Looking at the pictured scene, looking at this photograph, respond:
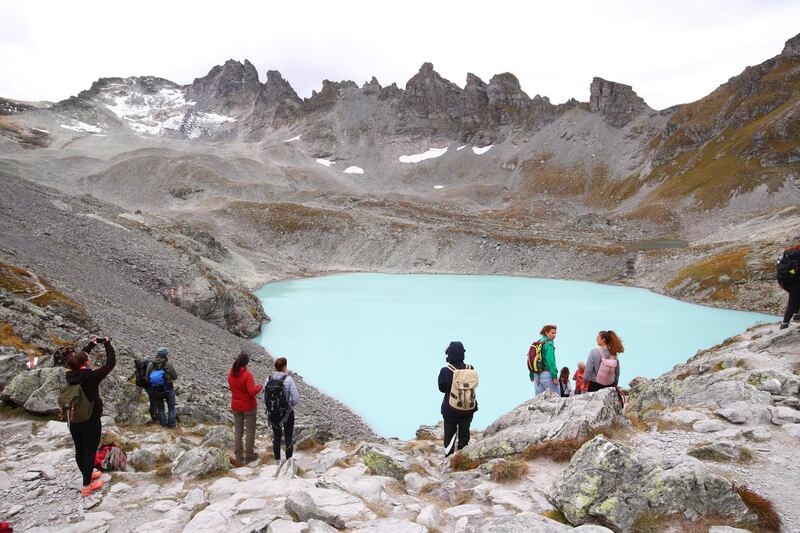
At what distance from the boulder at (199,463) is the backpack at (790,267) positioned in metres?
18.1

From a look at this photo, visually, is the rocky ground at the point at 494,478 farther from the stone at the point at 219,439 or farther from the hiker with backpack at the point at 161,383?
the hiker with backpack at the point at 161,383

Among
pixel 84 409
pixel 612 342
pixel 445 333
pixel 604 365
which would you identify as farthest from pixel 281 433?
pixel 445 333

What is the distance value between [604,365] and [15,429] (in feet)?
45.5

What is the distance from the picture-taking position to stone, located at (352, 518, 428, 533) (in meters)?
A: 6.51

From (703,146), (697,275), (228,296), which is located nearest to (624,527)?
(228,296)

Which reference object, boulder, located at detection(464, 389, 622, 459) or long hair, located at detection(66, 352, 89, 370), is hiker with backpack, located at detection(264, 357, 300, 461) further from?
boulder, located at detection(464, 389, 622, 459)

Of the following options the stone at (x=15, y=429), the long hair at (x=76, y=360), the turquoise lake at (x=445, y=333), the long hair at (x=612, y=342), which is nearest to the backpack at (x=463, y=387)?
the long hair at (x=612, y=342)

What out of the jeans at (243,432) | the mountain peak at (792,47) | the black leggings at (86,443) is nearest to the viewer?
the black leggings at (86,443)

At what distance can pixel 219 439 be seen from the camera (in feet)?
39.3

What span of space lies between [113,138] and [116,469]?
22965cm

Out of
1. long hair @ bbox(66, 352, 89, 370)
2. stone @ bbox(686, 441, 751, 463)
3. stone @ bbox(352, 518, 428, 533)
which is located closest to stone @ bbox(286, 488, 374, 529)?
stone @ bbox(352, 518, 428, 533)

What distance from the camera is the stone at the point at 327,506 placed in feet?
22.6

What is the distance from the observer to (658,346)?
33.4 meters

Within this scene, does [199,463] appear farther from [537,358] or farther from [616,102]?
[616,102]
